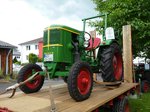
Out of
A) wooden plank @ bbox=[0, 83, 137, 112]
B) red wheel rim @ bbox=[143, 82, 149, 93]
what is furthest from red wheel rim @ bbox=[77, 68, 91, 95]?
red wheel rim @ bbox=[143, 82, 149, 93]

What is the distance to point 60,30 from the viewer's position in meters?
4.78

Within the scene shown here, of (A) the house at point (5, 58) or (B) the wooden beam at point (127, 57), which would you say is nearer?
(B) the wooden beam at point (127, 57)

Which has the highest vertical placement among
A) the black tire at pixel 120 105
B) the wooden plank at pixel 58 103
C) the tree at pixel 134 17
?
the tree at pixel 134 17

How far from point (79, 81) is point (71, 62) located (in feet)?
3.18

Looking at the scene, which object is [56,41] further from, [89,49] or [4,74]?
[4,74]

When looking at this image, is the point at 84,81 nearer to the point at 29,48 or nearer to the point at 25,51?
the point at 29,48

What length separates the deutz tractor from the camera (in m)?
4.13

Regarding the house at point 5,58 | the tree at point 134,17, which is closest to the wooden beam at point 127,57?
the tree at point 134,17

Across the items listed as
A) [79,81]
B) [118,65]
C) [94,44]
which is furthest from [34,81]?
[118,65]

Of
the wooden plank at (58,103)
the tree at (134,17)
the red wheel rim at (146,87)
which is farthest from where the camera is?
the red wheel rim at (146,87)

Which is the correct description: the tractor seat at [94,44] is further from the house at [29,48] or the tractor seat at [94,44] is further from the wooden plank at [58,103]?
the house at [29,48]

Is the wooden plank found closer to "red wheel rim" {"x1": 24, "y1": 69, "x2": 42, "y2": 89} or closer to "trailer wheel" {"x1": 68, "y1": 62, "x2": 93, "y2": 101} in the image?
"trailer wheel" {"x1": 68, "y1": 62, "x2": 93, "y2": 101}

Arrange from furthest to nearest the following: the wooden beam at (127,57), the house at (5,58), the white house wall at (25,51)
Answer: the white house wall at (25,51), the house at (5,58), the wooden beam at (127,57)

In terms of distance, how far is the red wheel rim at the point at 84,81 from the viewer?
13.6 ft
